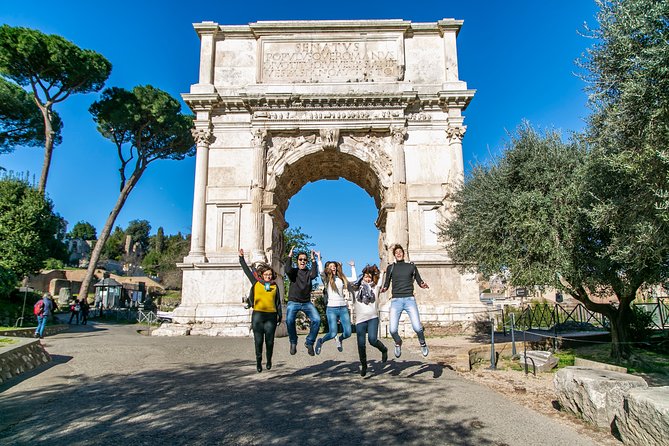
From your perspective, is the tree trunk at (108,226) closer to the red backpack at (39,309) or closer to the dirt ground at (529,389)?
the red backpack at (39,309)

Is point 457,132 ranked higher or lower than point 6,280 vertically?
higher

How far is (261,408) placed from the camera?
188 inches

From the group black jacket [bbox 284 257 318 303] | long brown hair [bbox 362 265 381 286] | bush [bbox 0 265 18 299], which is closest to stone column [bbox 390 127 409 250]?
long brown hair [bbox 362 265 381 286]

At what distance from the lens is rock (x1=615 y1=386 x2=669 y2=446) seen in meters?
3.33

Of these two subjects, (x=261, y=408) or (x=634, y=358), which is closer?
(x=261, y=408)

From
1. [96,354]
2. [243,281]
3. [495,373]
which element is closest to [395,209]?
[243,281]

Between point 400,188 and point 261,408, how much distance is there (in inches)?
463

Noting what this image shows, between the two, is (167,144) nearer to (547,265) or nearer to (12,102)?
(12,102)

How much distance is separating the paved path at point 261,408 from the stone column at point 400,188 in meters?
7.81

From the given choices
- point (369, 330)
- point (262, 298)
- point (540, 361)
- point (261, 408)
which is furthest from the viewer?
point (540, 361)

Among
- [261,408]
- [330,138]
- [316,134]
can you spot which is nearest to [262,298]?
[261,408]

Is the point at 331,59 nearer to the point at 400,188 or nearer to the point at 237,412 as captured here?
the point at 400,188

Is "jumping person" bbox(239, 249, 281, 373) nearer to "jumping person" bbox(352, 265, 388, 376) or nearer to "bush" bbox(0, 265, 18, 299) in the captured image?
"jumping person" bbox(352, 265, 388, 376)

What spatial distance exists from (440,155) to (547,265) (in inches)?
309
